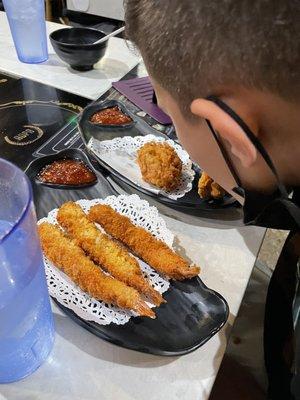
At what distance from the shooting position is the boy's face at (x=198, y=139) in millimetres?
605

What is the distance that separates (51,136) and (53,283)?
0.55 m

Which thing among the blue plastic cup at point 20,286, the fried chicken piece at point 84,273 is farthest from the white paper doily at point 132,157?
the blue plastic cup at point 20,286

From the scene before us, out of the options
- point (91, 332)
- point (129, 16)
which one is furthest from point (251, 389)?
point (129, 16)

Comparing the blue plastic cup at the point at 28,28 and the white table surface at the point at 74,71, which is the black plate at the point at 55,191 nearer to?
the white table surface at the point at 74,71

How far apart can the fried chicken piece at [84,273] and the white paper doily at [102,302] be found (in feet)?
0.04

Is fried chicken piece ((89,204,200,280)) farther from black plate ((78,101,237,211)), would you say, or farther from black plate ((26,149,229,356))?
black plate ((78,101,237,211))

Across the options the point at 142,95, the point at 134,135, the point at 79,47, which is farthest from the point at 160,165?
the point at 79,47

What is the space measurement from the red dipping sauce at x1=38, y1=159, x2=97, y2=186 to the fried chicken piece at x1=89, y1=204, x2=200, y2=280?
0.14m

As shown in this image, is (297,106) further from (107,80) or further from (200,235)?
(107,80)

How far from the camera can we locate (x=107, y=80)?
1471mm

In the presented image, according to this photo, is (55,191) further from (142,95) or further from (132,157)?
(142,95)

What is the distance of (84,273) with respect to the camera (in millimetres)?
736

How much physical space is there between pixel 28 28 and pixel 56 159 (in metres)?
0.70

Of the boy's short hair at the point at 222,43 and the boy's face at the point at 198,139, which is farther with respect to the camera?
the boy's face at the point at 198,139
